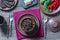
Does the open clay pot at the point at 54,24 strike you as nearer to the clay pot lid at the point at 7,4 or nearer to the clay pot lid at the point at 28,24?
the clay pot lid at the point at 28,24

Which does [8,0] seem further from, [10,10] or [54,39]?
[54,39]

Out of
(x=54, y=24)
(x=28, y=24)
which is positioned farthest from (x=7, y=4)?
(x=54, y=24)

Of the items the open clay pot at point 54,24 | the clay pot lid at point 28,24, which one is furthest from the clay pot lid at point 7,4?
the open clay pot at point 54,24

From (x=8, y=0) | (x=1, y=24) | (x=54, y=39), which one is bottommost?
(x=54, y=39)

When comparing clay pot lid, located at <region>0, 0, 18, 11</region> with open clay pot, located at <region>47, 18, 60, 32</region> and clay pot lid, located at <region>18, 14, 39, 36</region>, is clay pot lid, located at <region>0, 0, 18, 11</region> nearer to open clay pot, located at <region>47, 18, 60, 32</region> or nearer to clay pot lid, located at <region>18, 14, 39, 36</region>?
clay pot lid, located at <region>18, 14, 39, 36</region>

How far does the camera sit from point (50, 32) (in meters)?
2.10

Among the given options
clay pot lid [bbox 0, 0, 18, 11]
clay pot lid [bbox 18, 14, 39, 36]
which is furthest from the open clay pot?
clay pot lid [bbox 0, 0, 18, 11]

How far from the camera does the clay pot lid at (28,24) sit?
205 cm

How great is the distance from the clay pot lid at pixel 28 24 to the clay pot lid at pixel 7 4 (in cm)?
13

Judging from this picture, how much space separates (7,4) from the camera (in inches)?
85.4

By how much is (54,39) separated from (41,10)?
250 millimetres

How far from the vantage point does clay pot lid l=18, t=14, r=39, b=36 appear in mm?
2051

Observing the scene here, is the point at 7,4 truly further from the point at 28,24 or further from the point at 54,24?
the point at 54,24

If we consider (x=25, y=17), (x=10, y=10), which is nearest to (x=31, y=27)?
(x=25, y=17)
